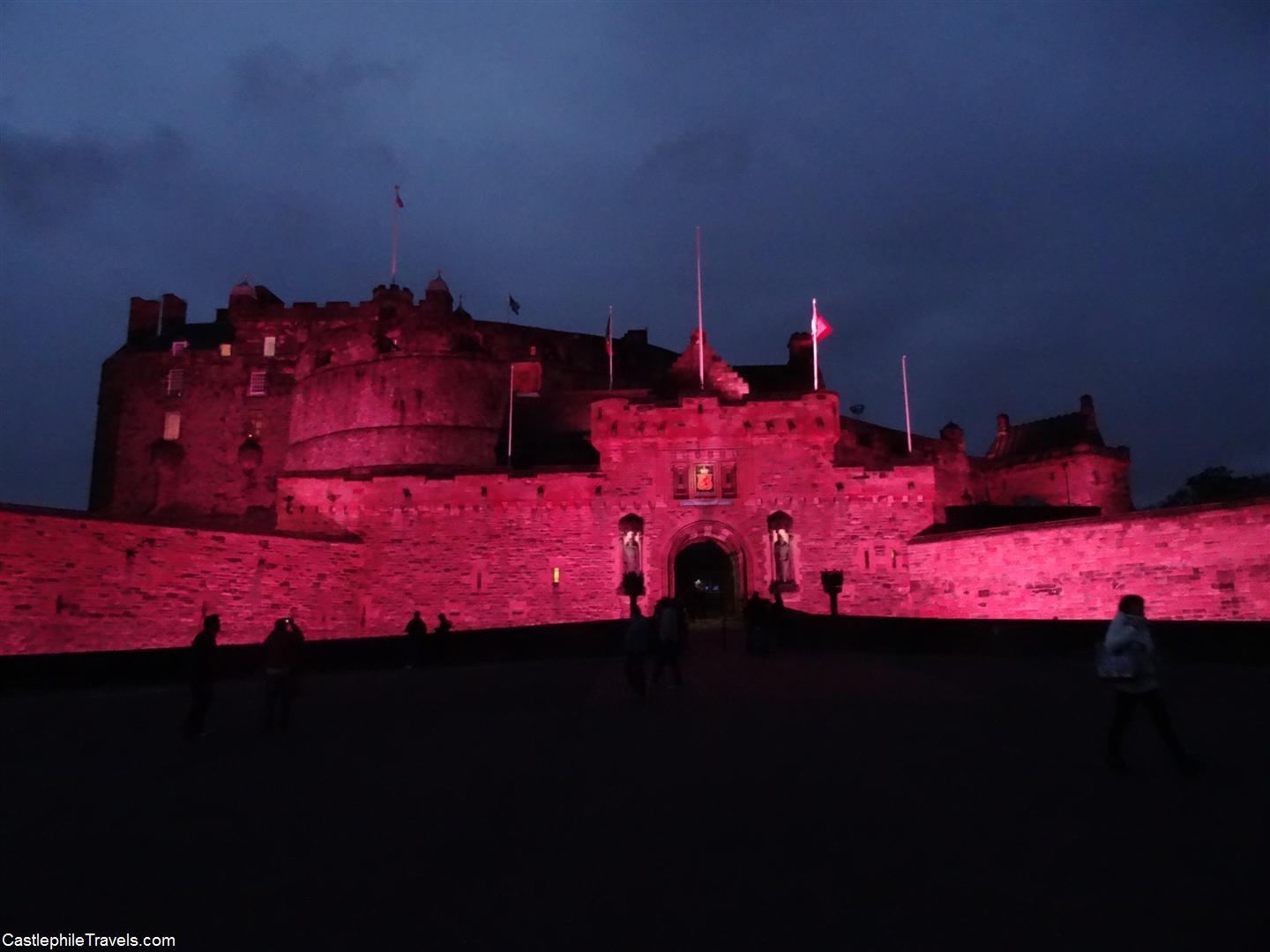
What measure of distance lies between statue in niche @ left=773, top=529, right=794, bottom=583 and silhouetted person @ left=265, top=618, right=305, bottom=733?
15.6m

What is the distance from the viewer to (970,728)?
277 inches

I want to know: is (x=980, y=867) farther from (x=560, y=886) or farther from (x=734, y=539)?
(x=734, y=539)

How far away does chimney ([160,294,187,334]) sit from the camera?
46.9 m

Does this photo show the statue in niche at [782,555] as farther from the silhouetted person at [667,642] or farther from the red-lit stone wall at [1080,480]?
the red-lit stone wall at [1080,480]

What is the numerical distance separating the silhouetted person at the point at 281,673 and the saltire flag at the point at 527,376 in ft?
92.9

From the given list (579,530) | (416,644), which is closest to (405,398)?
(579,530)

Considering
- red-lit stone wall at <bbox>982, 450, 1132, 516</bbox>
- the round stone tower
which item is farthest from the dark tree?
the round stone tower

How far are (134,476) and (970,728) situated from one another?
4434 cm

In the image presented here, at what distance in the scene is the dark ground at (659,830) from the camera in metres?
3.35

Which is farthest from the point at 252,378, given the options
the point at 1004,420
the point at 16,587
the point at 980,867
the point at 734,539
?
the point at 980,867

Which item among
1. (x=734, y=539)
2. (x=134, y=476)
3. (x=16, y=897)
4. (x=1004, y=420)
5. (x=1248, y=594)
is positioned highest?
(x=1004, y=420)

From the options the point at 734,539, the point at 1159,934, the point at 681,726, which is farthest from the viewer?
the point at 734,539

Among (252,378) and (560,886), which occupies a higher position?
(252,378)

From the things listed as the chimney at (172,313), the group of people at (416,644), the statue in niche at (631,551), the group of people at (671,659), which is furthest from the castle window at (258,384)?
the group of people at (671,659)
